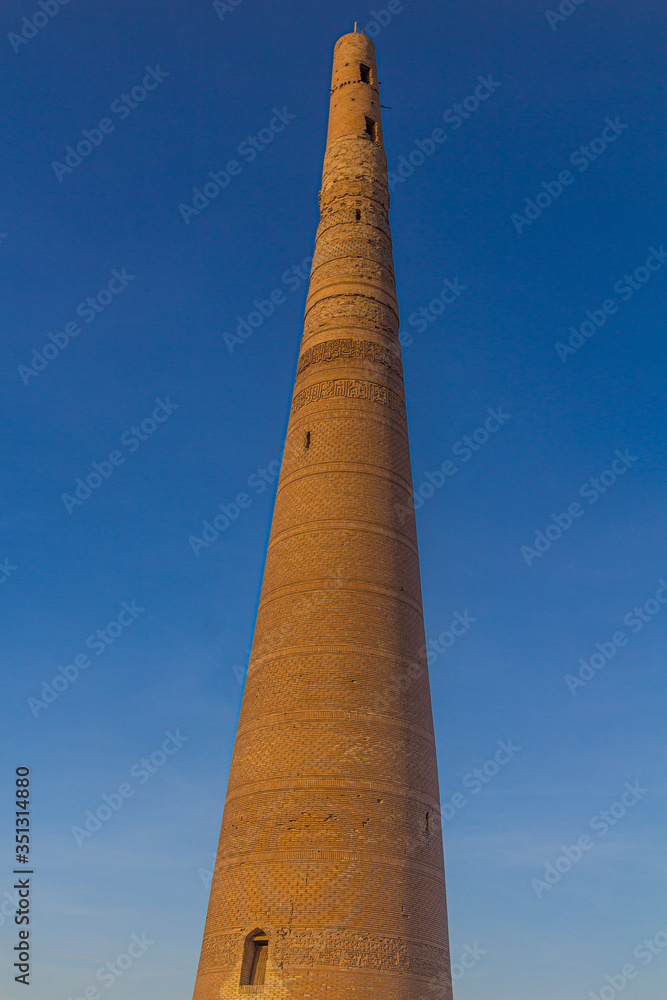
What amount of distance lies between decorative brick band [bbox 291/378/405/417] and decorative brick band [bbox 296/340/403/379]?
55cm

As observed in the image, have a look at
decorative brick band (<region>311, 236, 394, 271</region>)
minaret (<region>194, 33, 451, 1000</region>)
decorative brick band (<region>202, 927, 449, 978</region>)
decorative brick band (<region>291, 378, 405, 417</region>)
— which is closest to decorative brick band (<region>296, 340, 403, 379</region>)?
minaret (<region>194, 33, 451, 1000</region>)

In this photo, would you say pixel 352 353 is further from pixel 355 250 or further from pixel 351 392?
pixel 355 250

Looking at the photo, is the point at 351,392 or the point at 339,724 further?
the point at 351,392

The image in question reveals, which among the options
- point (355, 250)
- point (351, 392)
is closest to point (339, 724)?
point (351, 392)

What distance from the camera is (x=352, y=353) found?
19.1 m

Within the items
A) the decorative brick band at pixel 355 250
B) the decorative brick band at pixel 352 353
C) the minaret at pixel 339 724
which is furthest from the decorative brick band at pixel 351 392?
the decorative brick band at pixel 355 250

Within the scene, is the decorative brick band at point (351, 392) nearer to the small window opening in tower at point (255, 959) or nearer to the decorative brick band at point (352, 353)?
the decorative brick band at point (352, 353)

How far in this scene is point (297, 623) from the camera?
1641 centimetres

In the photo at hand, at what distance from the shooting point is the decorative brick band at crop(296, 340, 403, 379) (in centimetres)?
1911

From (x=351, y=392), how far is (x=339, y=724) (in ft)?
21.6

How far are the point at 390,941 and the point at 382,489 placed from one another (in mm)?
7588

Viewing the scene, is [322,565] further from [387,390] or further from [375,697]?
[387,390]

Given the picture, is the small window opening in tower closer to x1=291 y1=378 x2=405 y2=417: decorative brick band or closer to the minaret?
the minaret

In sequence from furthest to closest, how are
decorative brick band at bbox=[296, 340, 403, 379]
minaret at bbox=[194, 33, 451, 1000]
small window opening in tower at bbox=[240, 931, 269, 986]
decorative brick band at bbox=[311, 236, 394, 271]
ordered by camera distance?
decorative brick band at bbox=[311, 236, 394, 271] → decorative brick band at bbox=[296, 340, 403, 379] → small window opening in tower at bbox=[240, 931, 269, 986] → minaret at bbox=[194, 33, 451, 1000]
